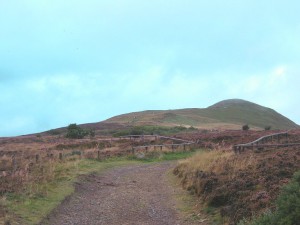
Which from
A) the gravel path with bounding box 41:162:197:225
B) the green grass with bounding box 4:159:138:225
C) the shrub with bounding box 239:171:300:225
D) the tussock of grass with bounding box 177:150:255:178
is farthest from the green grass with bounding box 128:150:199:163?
the shrub with bounding box 239:171:300:225

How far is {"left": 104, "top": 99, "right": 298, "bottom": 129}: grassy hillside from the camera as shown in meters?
108

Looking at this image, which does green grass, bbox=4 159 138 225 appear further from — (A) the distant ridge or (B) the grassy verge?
(A) the distant ridge

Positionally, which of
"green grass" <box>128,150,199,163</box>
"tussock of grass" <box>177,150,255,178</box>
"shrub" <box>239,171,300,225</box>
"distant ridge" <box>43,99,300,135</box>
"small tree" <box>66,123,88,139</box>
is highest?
"distant ridge" <box>43,99,300,135</box>

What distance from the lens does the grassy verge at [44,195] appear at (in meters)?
12.2

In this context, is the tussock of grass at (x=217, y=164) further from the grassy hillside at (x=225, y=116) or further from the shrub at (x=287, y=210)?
the grassy hillside at (x=225, y=116)

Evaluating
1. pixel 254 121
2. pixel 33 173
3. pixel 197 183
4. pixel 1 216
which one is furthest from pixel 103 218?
pixel 254 121

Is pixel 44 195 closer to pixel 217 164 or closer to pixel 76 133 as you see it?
pixel 217 164

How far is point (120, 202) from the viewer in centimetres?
1528

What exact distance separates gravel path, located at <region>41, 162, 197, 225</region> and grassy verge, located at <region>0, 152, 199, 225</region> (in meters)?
0.32

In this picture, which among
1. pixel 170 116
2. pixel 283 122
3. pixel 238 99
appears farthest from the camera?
pixel 238 99

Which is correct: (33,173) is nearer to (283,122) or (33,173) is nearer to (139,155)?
(139,155)

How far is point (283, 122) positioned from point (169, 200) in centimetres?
12832

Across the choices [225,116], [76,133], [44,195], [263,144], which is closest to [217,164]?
[263,144]

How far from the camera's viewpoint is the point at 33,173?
59.4 feet
